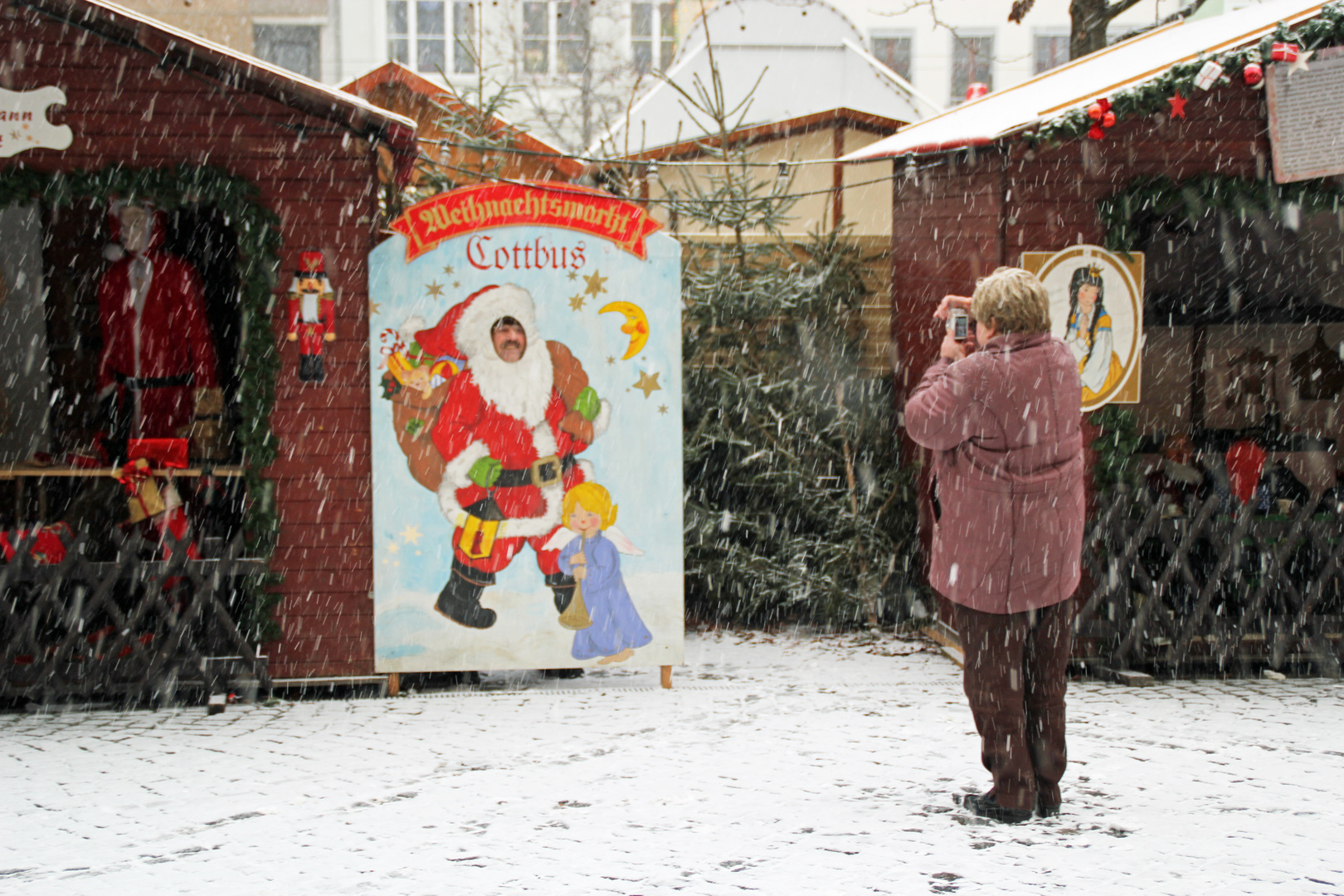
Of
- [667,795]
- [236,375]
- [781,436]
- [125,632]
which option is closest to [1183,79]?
[781,436]

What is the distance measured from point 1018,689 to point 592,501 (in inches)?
118

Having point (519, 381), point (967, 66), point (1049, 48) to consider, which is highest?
point (1049, 48)

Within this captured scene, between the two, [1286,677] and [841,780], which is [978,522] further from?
[1286,677]

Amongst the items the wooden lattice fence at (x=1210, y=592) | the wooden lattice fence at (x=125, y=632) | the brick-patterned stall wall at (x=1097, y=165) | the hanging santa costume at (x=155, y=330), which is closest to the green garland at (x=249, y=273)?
the wooden lattice fence at (x=125, y=632)

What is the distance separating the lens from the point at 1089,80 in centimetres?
793

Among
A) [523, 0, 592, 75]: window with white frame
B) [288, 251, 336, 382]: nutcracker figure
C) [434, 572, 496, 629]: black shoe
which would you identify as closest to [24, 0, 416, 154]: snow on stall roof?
[288, 251, 336, 382]: nutcracker figure

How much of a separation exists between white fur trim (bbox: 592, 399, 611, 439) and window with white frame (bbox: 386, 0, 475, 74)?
2545cm

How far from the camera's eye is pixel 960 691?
675 cm

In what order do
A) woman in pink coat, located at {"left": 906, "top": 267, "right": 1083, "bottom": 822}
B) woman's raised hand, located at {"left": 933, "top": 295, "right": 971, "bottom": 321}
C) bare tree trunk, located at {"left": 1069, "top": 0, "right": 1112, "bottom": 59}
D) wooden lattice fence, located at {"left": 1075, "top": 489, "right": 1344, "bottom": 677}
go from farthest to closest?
bare tree trunk, located at {"left": 1069, "top": 0, "right": 1112, "bottom": 59}
wooden lattice fence, located at {"left": 1075, "top": 489, "right": 1344, "bottom": 677}
woman's raised hand, located at {"left": 933, "top": 295, "right": 971, "bottom": 321}
woman in pink coat, located at {"left": 906, "top": 267, "right": 1083, "bottom": 822}

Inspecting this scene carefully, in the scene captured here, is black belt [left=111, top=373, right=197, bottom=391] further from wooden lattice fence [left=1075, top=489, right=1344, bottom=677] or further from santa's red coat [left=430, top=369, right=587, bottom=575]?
wooden lattice fence [left=1075, top=489, right=1344, bottom=677]

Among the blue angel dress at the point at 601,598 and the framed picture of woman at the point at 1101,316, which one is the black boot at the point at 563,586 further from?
the framed picture of woman at the point at 1101,316

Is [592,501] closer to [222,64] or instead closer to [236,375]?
[236,375]

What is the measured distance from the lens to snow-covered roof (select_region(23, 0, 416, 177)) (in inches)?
242

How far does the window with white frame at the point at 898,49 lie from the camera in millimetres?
31031
